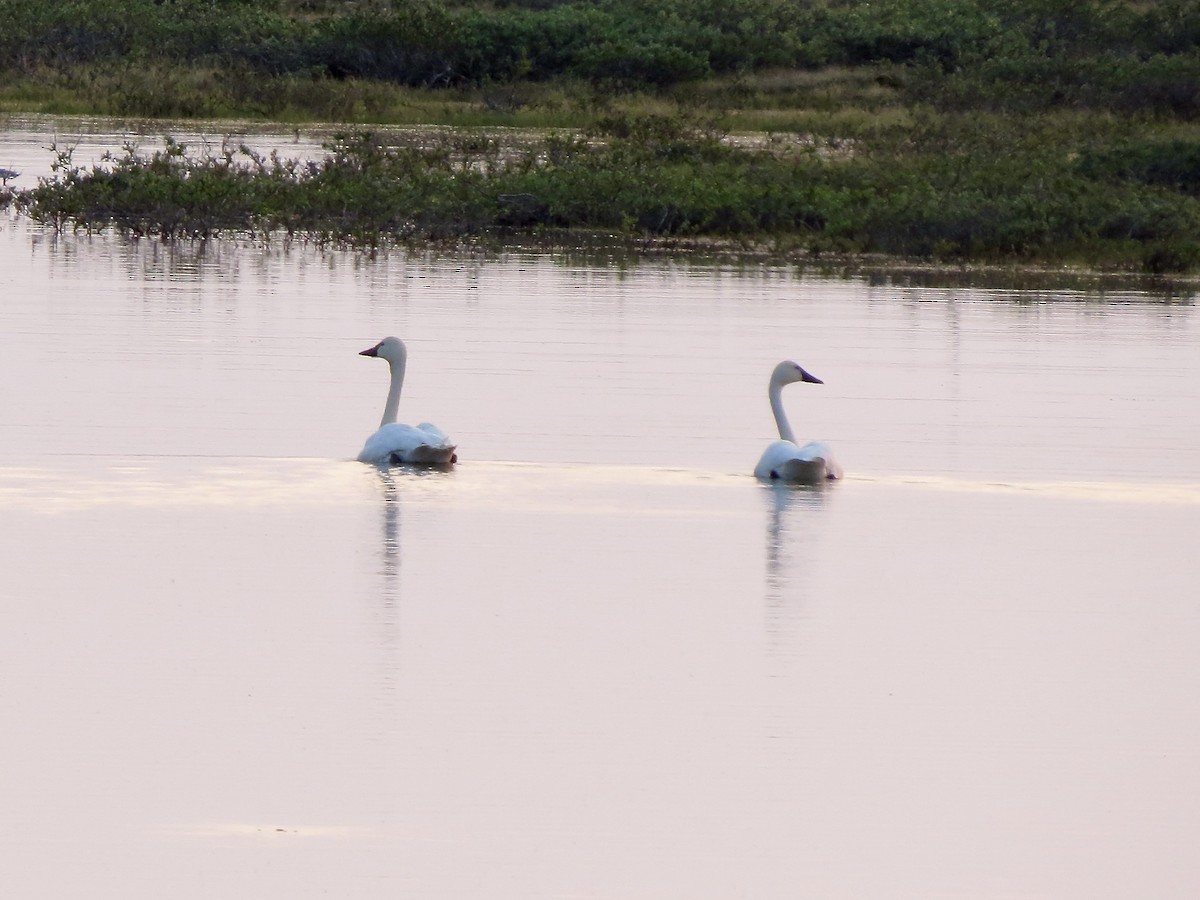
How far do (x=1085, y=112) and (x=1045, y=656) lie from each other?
1183 inches

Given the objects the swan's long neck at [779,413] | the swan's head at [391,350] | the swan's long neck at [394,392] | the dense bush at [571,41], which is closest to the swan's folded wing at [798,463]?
the swan's long neck at [779,413]

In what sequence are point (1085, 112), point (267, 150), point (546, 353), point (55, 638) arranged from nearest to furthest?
point (55, 638), point (546, 353), point (267, 150), point (1085, 112)

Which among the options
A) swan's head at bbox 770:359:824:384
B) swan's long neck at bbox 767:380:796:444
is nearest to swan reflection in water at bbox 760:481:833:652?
swan's long neck at bbox 767:380:796:444

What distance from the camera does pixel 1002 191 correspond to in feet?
80.6

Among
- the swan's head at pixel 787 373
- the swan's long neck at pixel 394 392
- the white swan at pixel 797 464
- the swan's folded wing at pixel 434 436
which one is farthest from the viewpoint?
the swan's head at pixel 787 373

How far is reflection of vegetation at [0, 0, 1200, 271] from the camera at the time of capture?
2348 centimetres

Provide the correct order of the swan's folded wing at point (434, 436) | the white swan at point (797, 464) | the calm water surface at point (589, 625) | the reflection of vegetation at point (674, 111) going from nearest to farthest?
the calm water surface at point (589, 625) < the white swan at point (797, 464) < the swan's folded wing at point (434, 436) < the reflection of vegetation at point (674, 111)

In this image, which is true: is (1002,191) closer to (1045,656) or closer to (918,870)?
(1045,656)

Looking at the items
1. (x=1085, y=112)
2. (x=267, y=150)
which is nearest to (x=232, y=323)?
(x=267, y=150)

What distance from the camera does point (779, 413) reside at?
12297 millimetres

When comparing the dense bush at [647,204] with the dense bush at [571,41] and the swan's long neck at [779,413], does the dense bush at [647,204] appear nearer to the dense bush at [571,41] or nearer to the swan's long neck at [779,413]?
the swan's long neck at [779,413]

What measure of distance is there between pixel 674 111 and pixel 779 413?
27.0 meters

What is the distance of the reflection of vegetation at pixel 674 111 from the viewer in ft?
77.0

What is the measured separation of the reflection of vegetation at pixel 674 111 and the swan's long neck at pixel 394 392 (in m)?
9.72
